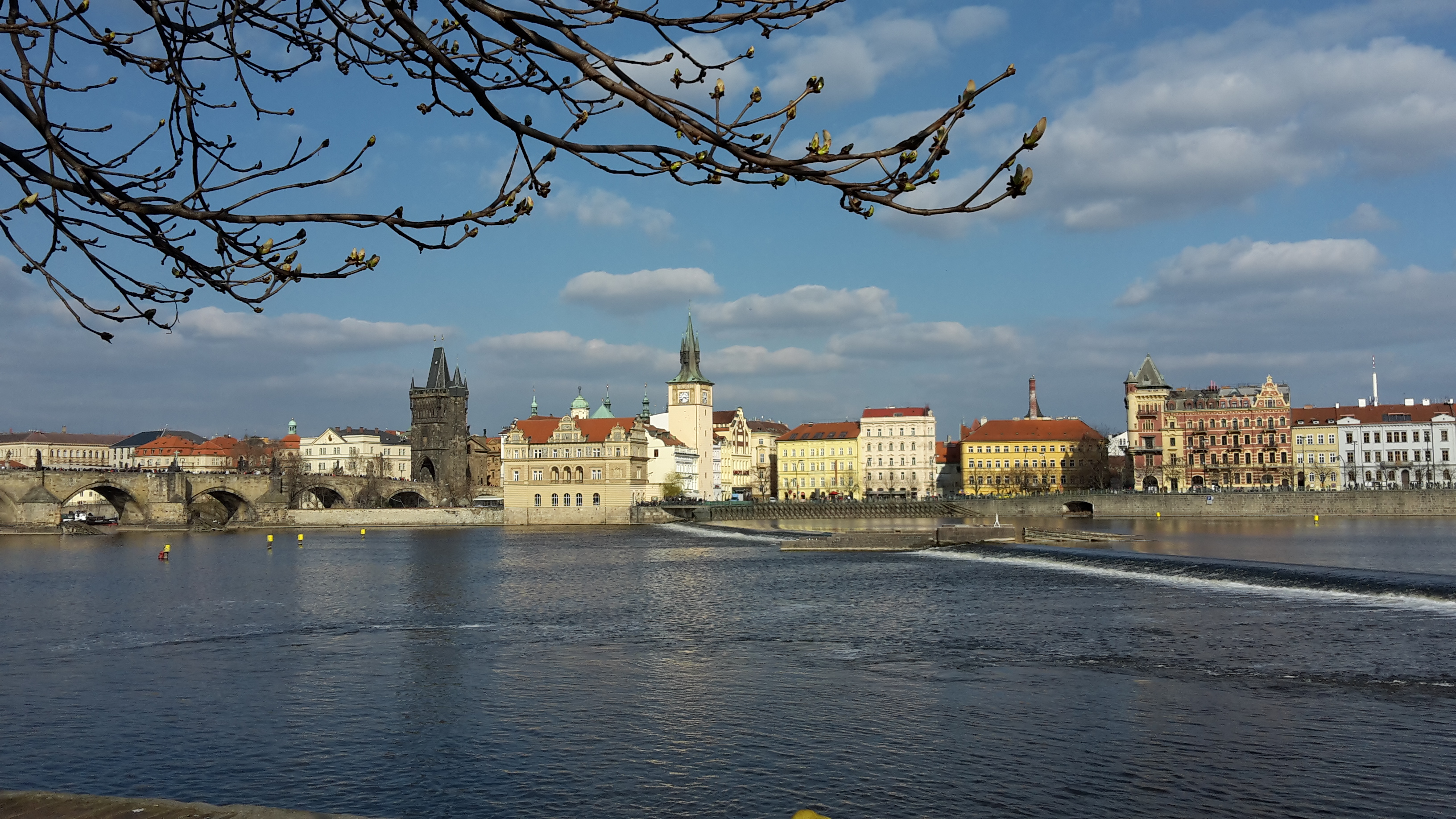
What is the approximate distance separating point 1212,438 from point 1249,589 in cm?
9320

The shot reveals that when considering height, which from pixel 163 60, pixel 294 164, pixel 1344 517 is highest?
pixel 163 60

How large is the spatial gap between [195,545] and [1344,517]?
87631mm

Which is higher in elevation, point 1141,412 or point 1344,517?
point 1141,412

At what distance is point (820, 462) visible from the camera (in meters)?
148

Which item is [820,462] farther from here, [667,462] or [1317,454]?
[1317,454]

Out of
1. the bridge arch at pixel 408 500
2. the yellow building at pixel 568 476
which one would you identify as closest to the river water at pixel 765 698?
the yellow building at pixel 568 476

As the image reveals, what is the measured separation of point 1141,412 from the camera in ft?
407

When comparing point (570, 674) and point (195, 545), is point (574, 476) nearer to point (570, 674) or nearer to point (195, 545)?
point (195, 545)

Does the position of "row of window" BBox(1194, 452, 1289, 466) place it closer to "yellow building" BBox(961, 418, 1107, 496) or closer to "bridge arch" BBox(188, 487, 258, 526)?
"yellow building" BBox(961, 418, 1107, 496)

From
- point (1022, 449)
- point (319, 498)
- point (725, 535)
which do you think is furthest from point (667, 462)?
point (725, 535)

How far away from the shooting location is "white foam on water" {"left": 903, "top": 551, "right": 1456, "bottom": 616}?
28.1 meters

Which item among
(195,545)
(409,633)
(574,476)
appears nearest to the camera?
(409,633)

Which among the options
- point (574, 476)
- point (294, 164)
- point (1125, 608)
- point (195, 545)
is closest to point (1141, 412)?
point (574, 476)

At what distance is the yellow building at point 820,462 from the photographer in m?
145
